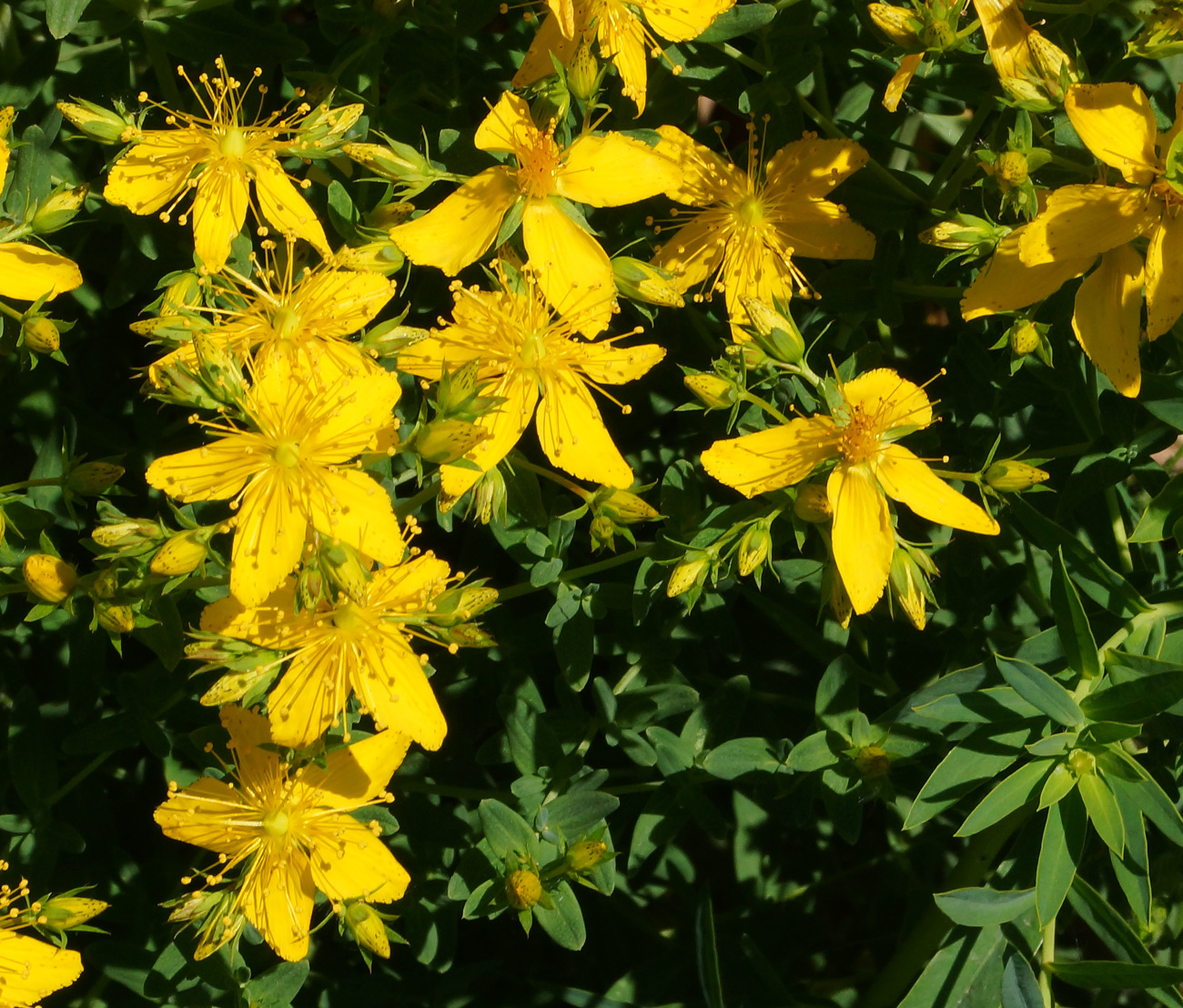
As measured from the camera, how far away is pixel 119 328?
6.52ft

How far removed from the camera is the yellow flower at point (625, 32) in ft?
5.19

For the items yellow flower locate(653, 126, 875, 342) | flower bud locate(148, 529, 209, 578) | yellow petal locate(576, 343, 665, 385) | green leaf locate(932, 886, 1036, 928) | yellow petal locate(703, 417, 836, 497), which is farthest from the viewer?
yellow flower locate(653, 126, 875, 342)

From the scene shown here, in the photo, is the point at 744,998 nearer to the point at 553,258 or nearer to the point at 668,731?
the point at 668,731

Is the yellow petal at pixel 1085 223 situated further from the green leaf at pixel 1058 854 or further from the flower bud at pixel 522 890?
the flower bud at pixel 522 890

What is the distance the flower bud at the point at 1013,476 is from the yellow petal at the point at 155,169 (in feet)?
3.96

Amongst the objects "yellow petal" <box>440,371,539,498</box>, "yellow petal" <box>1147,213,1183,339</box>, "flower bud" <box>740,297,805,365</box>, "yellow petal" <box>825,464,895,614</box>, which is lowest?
"yellow petal" <box>825,464,895,614</box>

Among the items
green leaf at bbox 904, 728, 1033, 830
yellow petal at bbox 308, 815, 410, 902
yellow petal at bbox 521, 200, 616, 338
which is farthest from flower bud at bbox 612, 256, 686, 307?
yellow petal at bbox 308, 815, 410, 902

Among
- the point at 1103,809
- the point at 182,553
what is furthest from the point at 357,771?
the point at 1103,809

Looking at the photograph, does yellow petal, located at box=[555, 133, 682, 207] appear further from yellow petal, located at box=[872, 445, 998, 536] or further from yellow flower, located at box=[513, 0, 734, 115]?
yellow petal, located at box=[872, 445, 998, 536]

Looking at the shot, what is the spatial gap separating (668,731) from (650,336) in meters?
0.66

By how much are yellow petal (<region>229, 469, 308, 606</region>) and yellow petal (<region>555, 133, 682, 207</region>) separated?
2.02 feet

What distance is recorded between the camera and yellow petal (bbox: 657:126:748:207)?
5.75 ft

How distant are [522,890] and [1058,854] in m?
0.71

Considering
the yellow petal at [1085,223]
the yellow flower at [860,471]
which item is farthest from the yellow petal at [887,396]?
the yellow petal at [1085,223]
